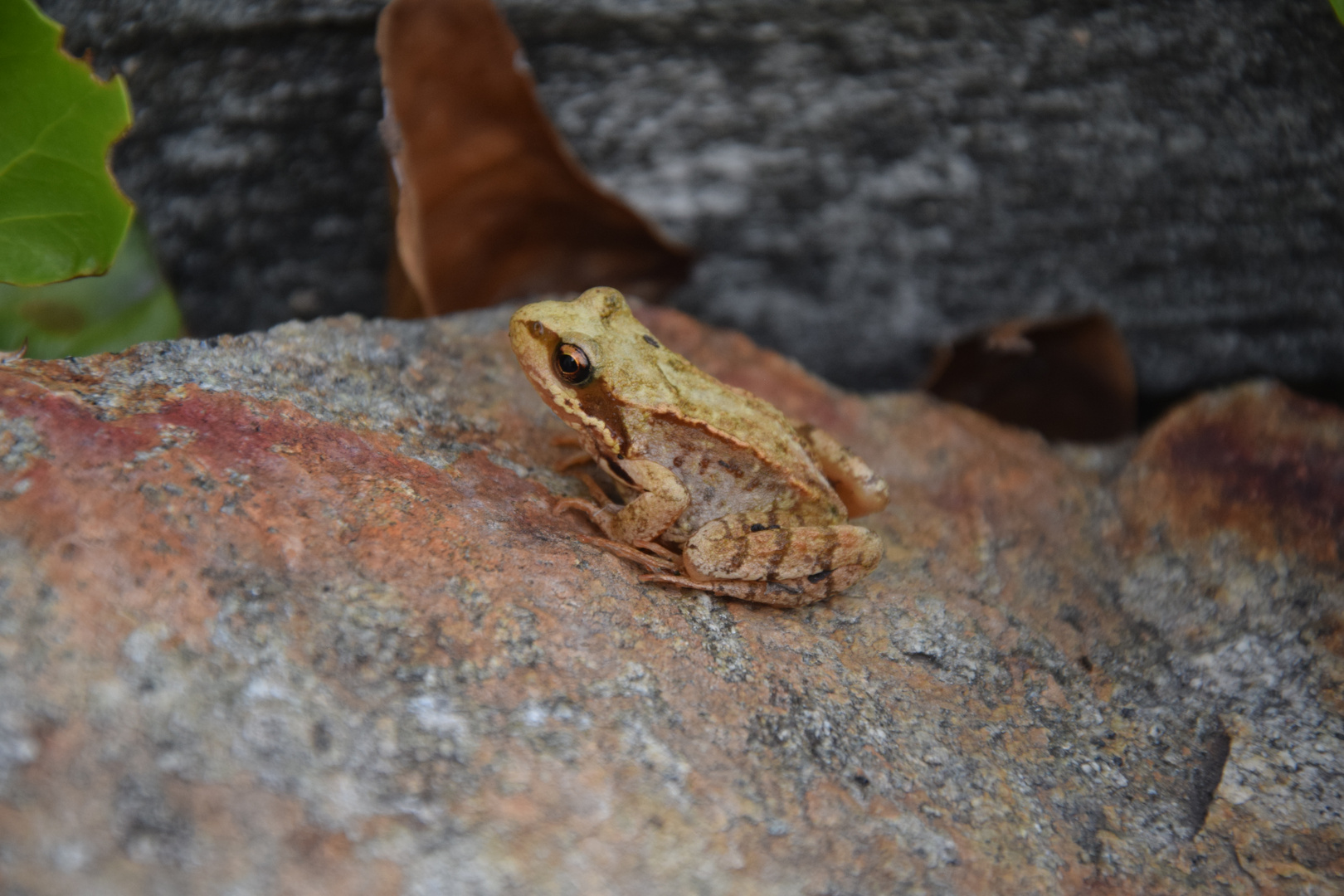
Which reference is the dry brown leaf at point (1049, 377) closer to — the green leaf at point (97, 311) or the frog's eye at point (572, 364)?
the frog's eye at point (572, 364)

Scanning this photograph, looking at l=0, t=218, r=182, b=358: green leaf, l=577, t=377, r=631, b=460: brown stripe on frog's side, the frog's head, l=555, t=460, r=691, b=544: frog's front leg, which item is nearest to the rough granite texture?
l=0, t=218, r=182, b=358: green leaf

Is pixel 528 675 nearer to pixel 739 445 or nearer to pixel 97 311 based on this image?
pixel 739 445

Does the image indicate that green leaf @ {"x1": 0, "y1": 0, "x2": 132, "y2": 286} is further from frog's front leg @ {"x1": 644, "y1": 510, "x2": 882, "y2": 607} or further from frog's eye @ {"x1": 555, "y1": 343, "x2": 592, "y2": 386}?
frog's front leg @ {"x1": 644, "y1": 510, "x2": 882, "y2": 607}

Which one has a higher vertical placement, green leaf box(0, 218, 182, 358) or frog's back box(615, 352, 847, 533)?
green leaf box(0, 218, 182, 358)

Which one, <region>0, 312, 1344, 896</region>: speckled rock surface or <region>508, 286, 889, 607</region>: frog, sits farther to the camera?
<region>508, 286, 889, 607</region>: frog

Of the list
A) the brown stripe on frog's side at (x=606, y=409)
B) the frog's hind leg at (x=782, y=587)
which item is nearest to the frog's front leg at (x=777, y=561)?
the frog's hind leg at (x=782, y=587)

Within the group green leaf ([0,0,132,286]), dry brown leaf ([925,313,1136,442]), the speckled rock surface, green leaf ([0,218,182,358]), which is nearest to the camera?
the speckled rock surface
